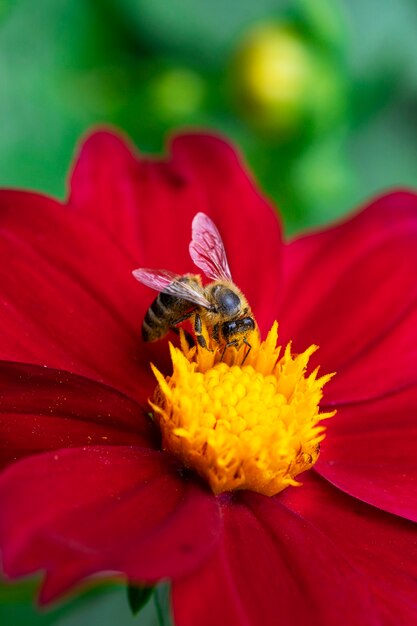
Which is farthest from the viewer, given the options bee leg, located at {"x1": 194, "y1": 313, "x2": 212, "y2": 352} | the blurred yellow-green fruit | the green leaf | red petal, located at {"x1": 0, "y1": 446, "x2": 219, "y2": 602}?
the blurred yellow-green fruit

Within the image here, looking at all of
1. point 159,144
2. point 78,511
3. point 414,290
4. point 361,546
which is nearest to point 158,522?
point 78,511

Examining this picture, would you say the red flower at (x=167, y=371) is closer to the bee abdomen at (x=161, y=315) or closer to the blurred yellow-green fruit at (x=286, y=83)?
the bee abdomen at (x=161, y=315)

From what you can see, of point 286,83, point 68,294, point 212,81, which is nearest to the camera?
point 68,294

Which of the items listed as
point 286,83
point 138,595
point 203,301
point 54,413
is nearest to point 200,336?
point 203,301

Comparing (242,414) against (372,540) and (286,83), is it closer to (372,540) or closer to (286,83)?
(372,540)

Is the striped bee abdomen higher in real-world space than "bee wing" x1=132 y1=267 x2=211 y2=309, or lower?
lower

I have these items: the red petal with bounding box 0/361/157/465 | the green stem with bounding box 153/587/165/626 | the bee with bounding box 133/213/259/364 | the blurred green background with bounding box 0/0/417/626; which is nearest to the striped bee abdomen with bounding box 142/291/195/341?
the bee with bounding box 133/213/259/364

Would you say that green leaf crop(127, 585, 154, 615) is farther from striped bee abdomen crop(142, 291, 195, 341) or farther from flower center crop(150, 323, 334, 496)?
striped bee abdomen crop(142, 291, 195, 341)
